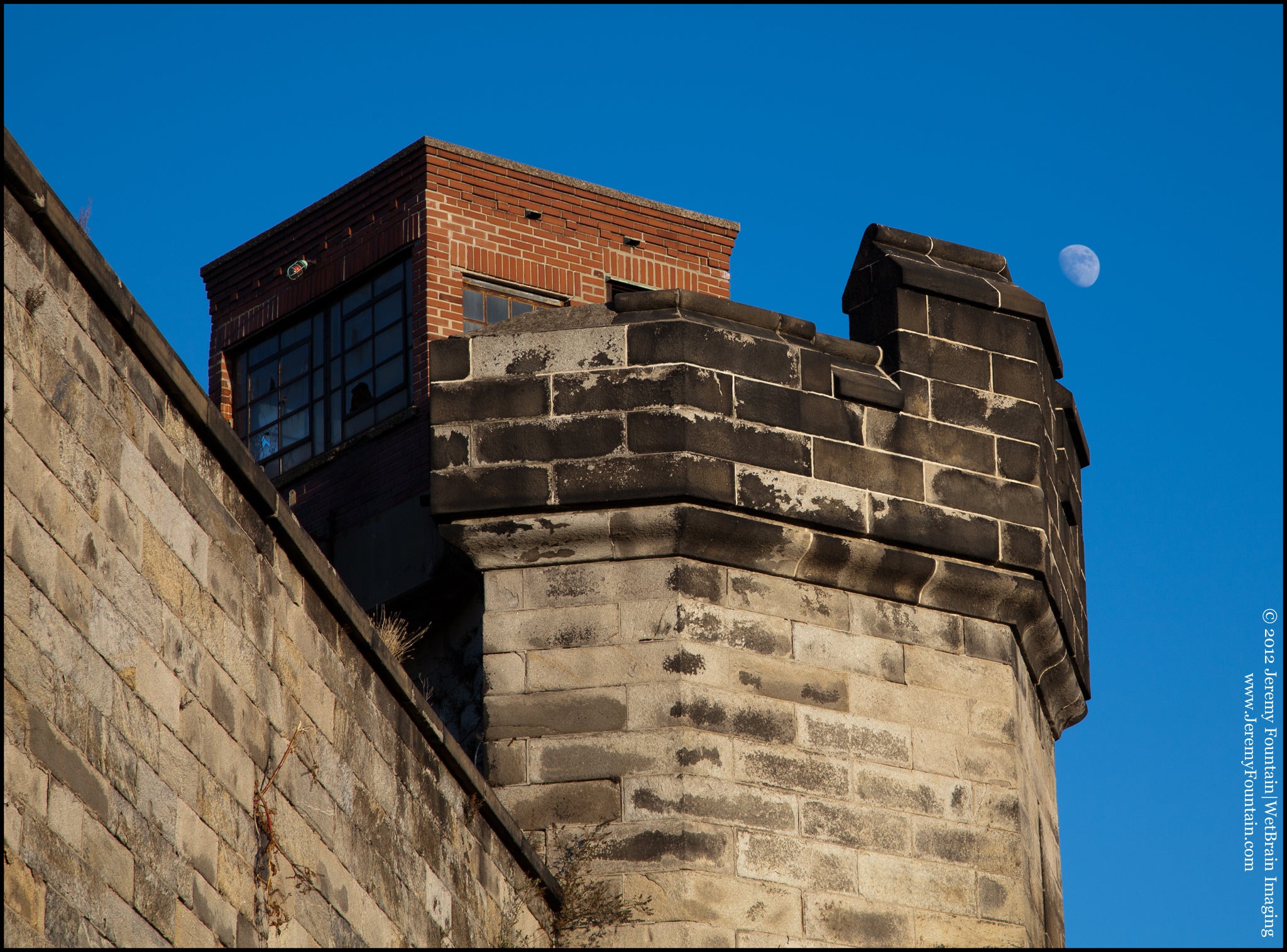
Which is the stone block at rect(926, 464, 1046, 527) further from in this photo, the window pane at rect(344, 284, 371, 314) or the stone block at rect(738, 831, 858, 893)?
the window pane at rect(344, 284, 371, 314)

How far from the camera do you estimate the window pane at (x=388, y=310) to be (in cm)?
1252

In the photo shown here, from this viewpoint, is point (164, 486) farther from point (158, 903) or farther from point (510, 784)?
point (510, 784)

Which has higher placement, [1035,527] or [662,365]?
[662,365]

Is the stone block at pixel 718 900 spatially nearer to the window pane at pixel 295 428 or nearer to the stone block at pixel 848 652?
the stone block at pixel 848 652

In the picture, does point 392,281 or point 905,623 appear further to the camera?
point 392,281

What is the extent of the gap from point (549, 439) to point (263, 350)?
5.64 meters

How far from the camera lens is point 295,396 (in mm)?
12836

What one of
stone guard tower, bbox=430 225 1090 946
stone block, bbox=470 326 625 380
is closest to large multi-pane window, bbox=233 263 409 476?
stone block, bbox=470 326 625 380

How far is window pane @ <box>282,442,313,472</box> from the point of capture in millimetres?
12422

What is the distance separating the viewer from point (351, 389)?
12453mm

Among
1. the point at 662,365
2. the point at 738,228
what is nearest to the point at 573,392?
the point at 662,365

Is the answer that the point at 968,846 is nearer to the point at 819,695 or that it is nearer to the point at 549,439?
the point at 819,695

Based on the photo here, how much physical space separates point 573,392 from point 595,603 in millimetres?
919

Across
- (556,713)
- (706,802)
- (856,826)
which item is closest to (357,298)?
(556,713)
